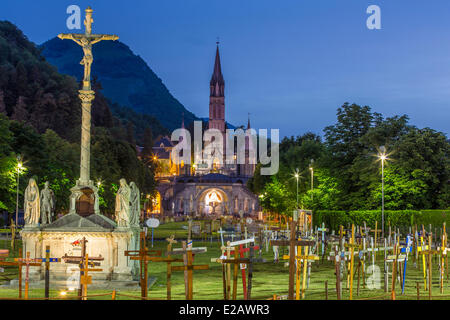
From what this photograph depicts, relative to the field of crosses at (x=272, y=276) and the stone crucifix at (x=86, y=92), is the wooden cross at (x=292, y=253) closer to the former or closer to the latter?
the field of crosses at (x=272, y=276)

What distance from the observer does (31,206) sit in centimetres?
2323

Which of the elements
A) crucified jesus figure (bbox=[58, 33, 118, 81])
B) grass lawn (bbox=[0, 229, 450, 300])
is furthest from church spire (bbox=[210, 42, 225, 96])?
crucified jesus figure (bbox=[58, 33, 118, 81])

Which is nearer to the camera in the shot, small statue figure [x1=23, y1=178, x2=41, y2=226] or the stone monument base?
the stone monument base

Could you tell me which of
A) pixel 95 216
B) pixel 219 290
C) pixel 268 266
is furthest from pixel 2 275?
pixel 268 266

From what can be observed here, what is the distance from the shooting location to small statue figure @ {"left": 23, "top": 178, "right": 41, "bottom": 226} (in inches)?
910

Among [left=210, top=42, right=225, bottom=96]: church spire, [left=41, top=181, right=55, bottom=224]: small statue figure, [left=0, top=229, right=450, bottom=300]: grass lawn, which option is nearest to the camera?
[left=0, top=229, right=450, bottom=300]: grass lawn

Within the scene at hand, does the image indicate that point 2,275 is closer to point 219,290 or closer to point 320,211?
point 219,290

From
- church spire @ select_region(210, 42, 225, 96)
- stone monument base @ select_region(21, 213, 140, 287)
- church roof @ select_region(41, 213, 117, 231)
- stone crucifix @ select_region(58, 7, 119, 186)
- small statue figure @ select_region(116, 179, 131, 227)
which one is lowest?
stone monument base @ select_region(21, 213, 140, 287)

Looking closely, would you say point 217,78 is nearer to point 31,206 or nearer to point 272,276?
point 272,276

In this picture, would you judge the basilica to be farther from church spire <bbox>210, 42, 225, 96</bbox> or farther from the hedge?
the hedge

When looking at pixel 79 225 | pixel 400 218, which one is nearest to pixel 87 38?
pixel 79 225

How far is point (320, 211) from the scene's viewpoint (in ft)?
196

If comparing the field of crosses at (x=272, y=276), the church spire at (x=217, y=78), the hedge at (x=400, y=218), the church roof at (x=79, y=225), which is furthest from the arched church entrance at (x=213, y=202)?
the church roof at (x=79, y=225)

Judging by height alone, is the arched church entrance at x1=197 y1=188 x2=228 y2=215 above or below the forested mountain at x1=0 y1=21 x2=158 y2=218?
below
